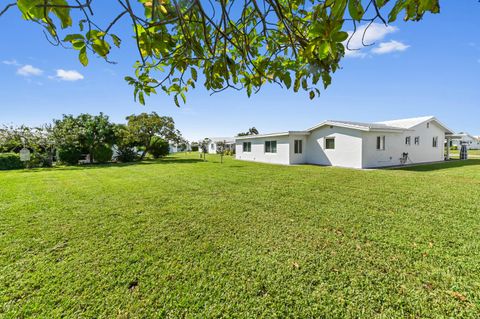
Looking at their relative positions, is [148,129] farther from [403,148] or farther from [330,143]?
[403,148]

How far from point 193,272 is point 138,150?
2385 centimetres

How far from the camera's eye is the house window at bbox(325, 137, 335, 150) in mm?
15505

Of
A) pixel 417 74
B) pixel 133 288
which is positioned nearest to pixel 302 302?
pixel 133 288

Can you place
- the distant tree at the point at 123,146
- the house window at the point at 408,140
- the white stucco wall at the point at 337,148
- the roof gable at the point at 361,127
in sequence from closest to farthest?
the roof gable at the point at 361,127 < the white stucco wall at the point at 337,148 < the house window at the point at 408,140 < the distant tree at the point at 123,146

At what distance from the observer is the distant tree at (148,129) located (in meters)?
21.3

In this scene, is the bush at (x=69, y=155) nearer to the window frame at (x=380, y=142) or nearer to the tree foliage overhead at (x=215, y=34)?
the tree foliage overhead at (x=215, y=34)

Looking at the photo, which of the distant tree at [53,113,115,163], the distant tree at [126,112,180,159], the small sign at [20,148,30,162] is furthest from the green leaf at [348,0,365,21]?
the distant tree at [126,112,180,159]

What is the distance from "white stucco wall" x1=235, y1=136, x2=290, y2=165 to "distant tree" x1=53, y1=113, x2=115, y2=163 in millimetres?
13313

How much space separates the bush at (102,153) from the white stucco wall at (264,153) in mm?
13371

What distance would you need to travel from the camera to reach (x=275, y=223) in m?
4.23

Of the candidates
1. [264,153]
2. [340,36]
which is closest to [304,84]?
[340,36]

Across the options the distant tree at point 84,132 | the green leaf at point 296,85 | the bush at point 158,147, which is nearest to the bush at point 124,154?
the distant tree at point 84,132

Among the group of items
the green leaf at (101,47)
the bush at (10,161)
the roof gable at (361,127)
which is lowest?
the bush at (10,161)

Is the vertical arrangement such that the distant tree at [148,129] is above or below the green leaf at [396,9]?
above
